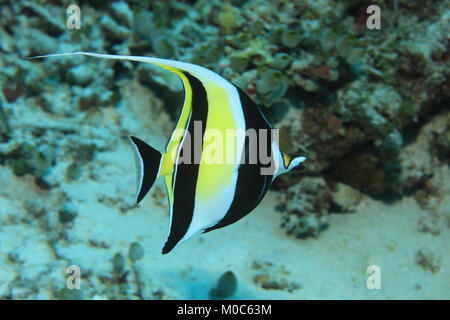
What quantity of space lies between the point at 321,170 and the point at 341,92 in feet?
3.24

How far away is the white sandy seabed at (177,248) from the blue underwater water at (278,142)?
0.02 metres

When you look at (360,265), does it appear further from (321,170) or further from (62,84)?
(62,84)

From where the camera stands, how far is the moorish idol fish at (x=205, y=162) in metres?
1.26

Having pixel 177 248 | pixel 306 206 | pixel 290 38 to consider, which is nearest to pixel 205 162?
pixel 177 248

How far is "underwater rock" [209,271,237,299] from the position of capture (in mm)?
3125

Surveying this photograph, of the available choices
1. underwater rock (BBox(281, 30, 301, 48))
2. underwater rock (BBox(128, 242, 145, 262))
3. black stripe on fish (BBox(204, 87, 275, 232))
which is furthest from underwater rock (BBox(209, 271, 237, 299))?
underwater rock (BBox(281, 30, 301, 48))

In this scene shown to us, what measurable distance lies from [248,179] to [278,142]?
168cm

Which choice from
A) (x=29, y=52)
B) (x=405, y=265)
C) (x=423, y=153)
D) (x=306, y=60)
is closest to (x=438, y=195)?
(x=423, y=153)

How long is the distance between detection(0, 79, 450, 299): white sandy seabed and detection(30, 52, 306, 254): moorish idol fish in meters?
2.09

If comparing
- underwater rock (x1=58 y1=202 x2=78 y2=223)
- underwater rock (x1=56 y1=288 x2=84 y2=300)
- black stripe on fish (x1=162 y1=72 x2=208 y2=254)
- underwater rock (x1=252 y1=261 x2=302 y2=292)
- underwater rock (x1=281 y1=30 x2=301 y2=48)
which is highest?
underwater rock (x1=281 y1=30 x2=301 y2=48)

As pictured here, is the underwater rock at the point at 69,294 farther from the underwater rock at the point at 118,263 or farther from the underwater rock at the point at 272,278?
the underwater rock at the point at 272,278

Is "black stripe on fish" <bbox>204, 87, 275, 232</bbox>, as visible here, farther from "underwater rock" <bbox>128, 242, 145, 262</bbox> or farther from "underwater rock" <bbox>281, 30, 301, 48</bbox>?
"underwater rock" <bbox>281, 30, 301, 48</bbox>

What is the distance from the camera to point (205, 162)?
→ 1.27 m

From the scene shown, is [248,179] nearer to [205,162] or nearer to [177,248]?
[205,162]
